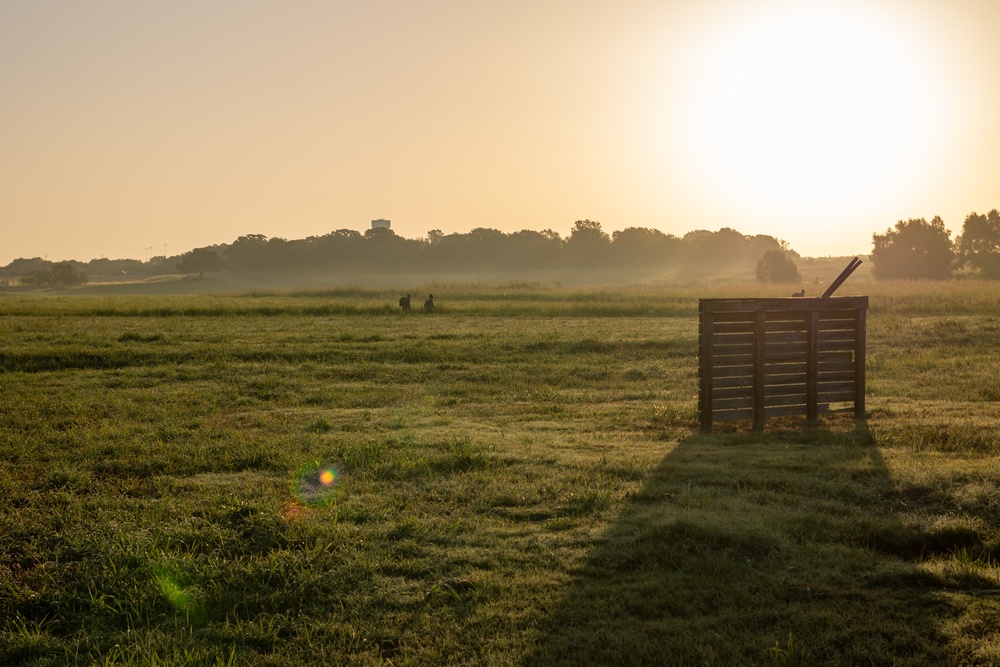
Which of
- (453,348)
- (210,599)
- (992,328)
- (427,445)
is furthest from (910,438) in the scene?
(992,328)

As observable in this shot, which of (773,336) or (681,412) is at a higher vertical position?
(773,336)

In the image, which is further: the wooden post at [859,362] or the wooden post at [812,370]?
the wooden post at [859,362]

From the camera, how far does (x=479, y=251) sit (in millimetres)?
145000

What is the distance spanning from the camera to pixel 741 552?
286 inches

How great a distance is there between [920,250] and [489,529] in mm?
99396

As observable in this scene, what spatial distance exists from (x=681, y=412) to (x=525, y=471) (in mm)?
5120

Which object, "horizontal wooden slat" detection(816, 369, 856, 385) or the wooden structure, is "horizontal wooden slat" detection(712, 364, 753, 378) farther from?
"horizontal wooden slat" detection(816, 369, 856, 385)

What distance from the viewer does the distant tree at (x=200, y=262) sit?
430ft

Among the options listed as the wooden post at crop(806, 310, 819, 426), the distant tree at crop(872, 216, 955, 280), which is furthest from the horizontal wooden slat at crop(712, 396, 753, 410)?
the distant tree at crop(872, 216, 955, 280)

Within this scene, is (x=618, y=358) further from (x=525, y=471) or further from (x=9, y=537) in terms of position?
(x=9, y=537)

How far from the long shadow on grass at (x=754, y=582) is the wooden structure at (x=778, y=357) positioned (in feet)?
10.8

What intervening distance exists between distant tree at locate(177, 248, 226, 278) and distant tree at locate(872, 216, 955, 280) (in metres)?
94.1

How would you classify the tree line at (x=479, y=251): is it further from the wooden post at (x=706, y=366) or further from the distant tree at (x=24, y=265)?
the wooden post at (x=706, y=366)

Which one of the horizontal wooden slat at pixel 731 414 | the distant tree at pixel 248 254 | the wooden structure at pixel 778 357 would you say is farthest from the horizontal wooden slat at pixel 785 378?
the distant tree at pixel 248 254
